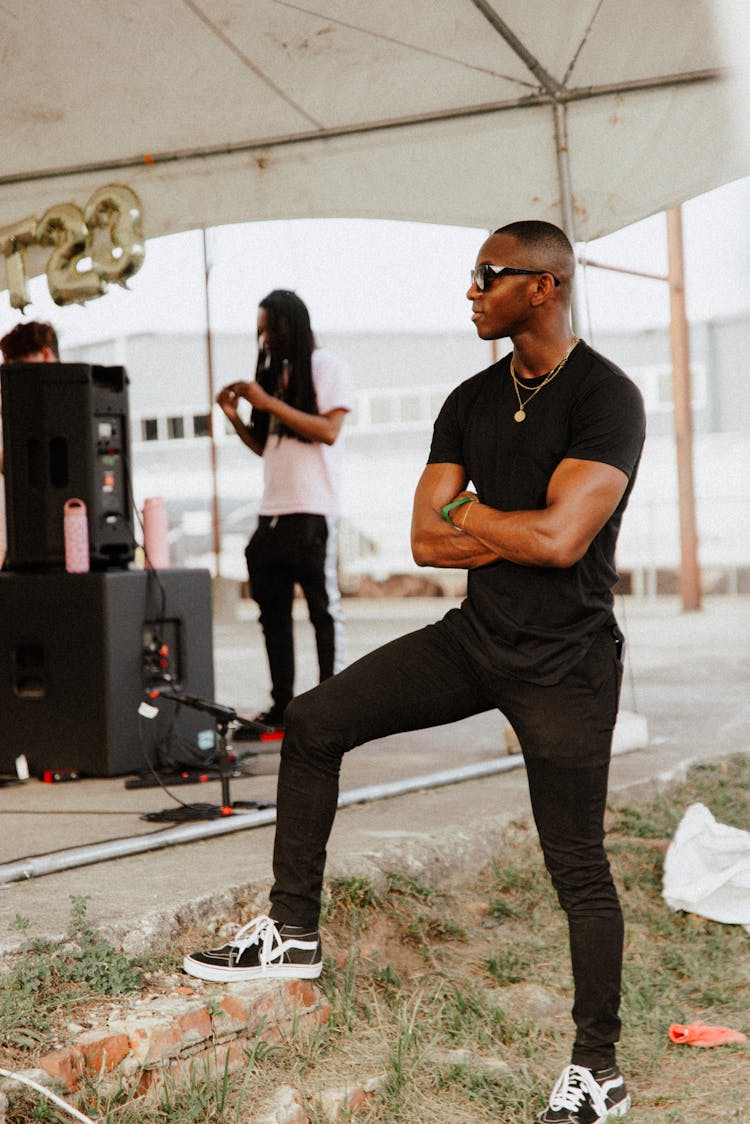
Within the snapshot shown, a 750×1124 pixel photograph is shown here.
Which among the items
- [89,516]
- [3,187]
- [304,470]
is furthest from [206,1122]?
[3,187]

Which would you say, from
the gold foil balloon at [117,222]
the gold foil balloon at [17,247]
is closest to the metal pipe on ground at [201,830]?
the gold foil balloon at [117,222]

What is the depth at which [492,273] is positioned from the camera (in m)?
2.61

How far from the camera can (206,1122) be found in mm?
2572

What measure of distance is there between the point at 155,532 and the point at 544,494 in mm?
3064

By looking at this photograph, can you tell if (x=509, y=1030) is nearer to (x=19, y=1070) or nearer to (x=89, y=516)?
(x=19, y=1070)

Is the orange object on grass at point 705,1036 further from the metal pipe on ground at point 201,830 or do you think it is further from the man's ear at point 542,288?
the man's ear at point 542,288

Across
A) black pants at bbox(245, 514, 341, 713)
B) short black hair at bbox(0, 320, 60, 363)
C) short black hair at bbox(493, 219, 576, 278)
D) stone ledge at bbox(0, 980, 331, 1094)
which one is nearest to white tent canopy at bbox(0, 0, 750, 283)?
short black hair at bbox(0, 320, 60, 363)

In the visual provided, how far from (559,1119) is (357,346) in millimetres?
24683

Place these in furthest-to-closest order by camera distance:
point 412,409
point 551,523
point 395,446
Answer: point 412,409, point 395,446, point 551,523

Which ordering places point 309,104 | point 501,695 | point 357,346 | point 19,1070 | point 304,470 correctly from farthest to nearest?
point 357,346, point 304,470, point 309,104, point 501,695, point 19,1070

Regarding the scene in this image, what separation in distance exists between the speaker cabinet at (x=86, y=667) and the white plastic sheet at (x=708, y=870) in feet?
6.31

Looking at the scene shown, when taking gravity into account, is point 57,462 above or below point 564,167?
below

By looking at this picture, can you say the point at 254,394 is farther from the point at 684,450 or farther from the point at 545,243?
the point at 684,450

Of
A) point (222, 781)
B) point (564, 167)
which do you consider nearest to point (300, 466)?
point (564, 167)
